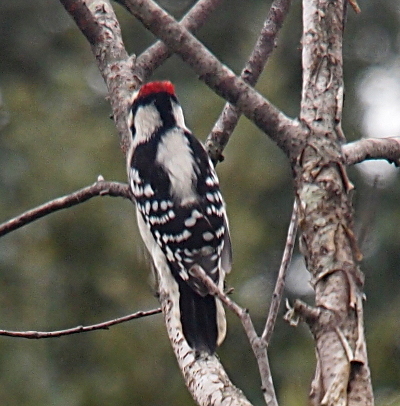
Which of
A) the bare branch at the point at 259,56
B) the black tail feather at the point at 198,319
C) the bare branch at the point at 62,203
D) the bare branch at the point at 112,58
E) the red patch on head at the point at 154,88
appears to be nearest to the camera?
the black tail feather at the point at 198,319

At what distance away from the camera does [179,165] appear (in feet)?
12.8

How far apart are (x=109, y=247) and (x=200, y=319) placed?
425cm

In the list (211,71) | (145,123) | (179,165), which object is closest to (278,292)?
(211,71)

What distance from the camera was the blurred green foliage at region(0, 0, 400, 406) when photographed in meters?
6.90

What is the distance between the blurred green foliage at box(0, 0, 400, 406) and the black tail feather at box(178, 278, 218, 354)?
8.30ft

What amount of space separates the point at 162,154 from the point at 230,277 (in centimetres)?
377

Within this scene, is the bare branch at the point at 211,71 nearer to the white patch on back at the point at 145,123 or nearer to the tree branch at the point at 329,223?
the tree branch at the point at 329,223

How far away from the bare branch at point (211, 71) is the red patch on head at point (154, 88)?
115cm

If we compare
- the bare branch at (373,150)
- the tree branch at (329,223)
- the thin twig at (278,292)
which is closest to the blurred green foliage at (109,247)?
the bare branch at (373,150)

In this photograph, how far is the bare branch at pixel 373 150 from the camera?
2.82 metres

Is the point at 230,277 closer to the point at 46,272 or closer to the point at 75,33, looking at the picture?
the point at 46,272

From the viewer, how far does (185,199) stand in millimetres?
3787

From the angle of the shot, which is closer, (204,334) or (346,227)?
(346,227)

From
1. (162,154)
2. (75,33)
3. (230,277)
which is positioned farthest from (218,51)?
(162,154)
